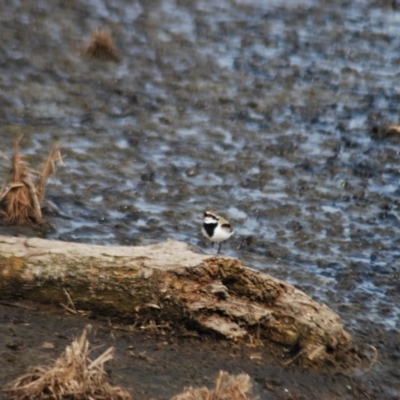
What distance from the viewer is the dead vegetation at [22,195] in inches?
379

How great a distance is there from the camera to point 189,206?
10.8 m

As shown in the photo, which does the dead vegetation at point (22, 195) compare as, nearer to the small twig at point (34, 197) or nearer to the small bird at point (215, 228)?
the small twig at point (34, 197)

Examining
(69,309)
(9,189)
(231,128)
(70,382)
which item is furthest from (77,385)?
(231,128)

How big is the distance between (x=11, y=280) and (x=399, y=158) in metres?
6.38

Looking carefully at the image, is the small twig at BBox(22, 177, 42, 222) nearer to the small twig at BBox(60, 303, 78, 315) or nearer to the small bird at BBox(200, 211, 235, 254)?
the small bird at BBox(200, 211, 235, 254)

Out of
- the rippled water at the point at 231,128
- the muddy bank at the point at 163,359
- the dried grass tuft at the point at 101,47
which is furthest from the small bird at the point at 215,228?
the dried grass tuft at the point at 101,47

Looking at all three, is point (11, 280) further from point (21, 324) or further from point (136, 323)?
point (136, 323)

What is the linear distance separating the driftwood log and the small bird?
6.10 ft

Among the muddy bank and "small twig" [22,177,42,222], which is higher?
"small twig" [22,177,42,222]

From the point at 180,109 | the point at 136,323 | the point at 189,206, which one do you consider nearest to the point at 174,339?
the point at 136,323

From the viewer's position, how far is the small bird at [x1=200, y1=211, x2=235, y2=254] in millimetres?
9367

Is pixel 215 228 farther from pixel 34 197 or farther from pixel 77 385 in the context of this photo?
pixel 77 385

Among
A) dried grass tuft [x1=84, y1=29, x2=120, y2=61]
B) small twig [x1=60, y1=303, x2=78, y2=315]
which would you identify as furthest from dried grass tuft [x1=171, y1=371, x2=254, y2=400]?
dried grass tuft [x1=84, y1=29, x2=120, y2=61]

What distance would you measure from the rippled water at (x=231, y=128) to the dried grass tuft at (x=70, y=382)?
317cm
